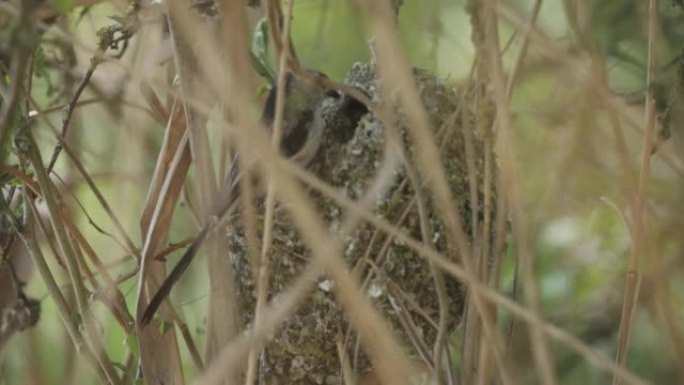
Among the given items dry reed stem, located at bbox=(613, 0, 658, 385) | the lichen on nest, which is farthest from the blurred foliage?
dry reed stem, located at bbox=(613, 0, 658, 385)

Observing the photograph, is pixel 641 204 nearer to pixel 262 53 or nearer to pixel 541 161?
pixel 262 53

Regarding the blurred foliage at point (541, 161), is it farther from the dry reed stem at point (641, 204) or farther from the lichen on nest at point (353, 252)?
the dry reed stem at point (641, 204)

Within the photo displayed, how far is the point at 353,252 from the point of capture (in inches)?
35.0

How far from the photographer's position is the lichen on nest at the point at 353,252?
890mm

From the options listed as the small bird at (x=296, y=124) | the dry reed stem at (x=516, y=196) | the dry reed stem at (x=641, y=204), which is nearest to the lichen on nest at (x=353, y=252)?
the small bird at (x=296, y=124)

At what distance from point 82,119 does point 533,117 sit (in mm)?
478

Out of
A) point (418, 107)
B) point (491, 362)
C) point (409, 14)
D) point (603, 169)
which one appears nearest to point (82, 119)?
point (409, 14)

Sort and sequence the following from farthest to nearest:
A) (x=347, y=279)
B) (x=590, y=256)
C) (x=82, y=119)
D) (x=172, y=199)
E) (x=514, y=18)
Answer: (x=590, y=256)
(x=82, y=119)
(x=172, y=199)
(x=514, y=18)
(x=347, y=279)

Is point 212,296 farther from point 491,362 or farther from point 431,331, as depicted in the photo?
point 431,331

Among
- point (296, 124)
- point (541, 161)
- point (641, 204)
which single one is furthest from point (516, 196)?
point (541, 161)

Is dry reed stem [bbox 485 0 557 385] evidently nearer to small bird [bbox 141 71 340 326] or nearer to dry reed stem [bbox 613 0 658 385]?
dry reed stem [bbox 613 0 658 385]

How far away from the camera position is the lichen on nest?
0.89 m

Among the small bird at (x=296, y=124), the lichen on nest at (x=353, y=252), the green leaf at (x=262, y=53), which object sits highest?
the green leaf at (x=262, y=53)

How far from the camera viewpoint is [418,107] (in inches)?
17.2
